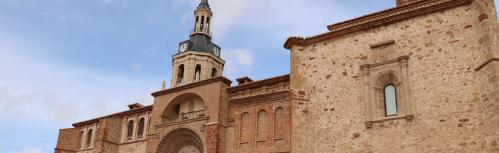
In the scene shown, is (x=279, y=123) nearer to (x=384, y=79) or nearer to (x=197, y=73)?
(x=384, y=79)

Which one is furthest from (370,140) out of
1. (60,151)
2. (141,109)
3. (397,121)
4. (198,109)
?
(60,151)

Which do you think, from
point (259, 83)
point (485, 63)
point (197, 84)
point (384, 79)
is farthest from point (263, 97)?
point (485, 63)

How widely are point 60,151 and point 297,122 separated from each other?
17367mm

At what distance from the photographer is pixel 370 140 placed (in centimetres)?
1727

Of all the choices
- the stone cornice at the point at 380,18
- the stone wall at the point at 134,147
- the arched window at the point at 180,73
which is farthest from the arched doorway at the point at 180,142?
the arched window at the point at 180,73

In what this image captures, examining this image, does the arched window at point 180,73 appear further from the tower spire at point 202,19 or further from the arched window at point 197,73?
the tower spire at point 202,19

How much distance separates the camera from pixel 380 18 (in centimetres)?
1903

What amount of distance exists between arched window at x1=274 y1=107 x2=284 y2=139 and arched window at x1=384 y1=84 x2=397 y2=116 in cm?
440

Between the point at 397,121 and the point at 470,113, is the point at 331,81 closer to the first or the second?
the point at 397,121

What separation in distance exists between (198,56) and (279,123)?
96.6 feet

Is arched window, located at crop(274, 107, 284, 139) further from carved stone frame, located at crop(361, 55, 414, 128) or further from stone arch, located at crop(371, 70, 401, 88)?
stone arch, located at crop(371, 70, 401, 88)

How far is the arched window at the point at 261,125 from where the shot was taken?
20.7 m

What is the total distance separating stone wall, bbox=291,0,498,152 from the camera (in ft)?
51.9

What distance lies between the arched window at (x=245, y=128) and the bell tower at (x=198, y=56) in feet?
82.9
